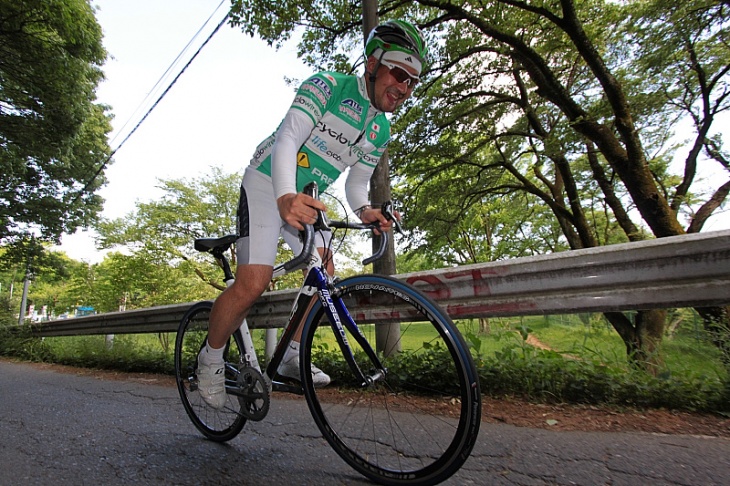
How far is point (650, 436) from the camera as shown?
1930 millimetres

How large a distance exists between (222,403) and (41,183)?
20.4m

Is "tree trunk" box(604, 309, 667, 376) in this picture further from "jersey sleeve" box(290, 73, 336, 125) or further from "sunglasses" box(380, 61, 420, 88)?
"jersey sleeve" box(290, 73, 336, 125)

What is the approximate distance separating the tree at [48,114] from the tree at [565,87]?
7139 millimetres

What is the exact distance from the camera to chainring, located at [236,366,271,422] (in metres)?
1.89

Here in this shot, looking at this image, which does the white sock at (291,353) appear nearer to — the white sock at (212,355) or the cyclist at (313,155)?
the cyclist at (313,155)

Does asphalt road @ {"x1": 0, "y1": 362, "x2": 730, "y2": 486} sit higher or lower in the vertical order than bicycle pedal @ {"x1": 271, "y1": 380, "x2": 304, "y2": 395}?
lower

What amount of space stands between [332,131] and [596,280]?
1776 mm

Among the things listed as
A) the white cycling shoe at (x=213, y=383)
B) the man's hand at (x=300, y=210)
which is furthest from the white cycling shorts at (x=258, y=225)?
the white cycling shoe at (x=213, y=383)

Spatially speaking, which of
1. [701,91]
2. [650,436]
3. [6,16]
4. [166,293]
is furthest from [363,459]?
[166,293]

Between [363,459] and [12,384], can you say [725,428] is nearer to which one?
[363,459]

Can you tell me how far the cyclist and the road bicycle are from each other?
0.12 meters

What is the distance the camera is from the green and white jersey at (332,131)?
1.96 m

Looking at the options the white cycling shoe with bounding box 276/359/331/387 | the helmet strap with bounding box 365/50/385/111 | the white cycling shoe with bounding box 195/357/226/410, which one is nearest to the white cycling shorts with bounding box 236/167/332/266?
the white cycling shoe with bounding box 276/359/331/387

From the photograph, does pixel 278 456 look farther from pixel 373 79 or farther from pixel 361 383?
pixel 373 79
